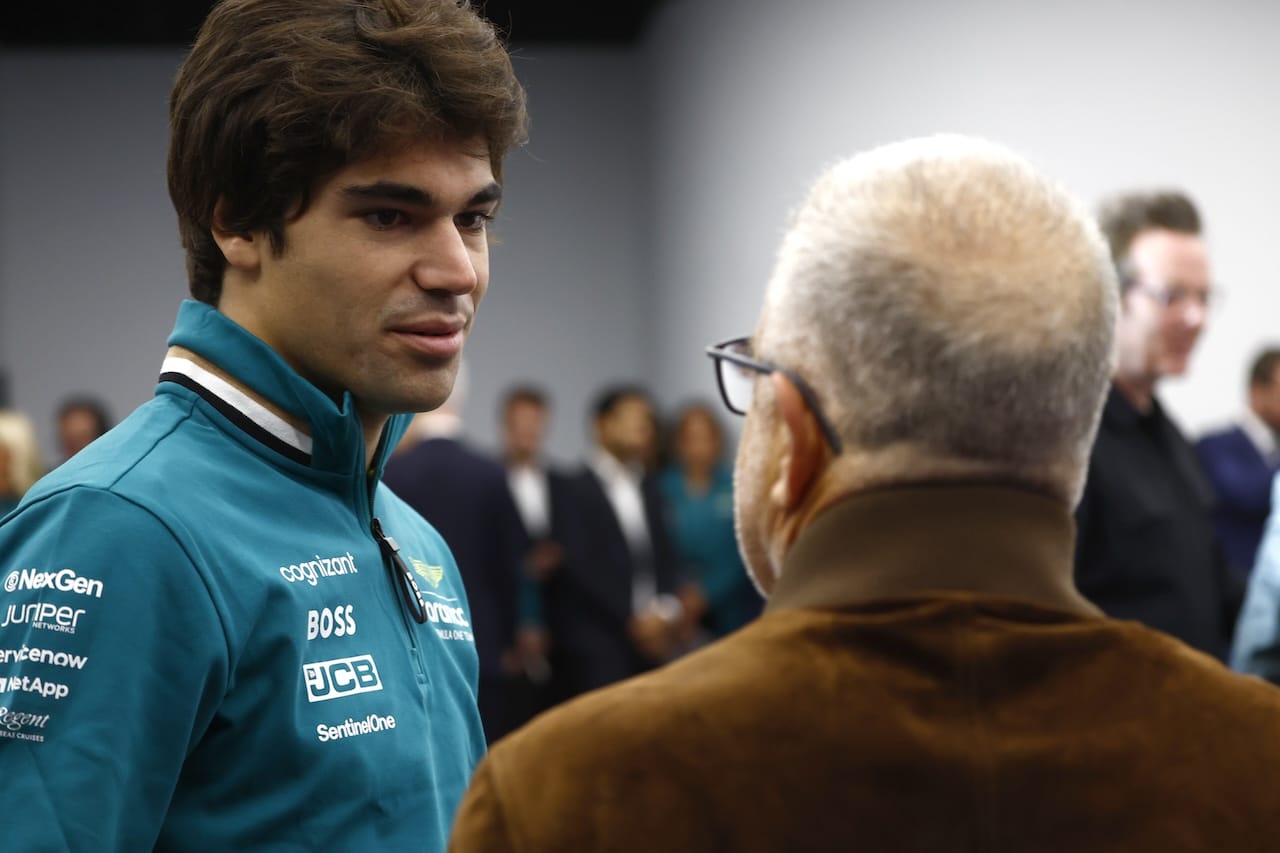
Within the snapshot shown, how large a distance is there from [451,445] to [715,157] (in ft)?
13.4

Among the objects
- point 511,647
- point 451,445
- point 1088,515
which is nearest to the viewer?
point 1088,515

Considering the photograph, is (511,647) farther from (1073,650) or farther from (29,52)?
(29,52)

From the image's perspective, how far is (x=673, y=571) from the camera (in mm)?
6848

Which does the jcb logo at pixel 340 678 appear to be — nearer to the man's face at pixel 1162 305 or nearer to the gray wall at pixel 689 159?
the man's face at pixel 1162 305

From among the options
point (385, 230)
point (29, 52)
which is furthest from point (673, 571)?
point (29, 52)

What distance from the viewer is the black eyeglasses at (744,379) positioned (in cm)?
105

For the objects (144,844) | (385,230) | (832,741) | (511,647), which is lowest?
(511,647)

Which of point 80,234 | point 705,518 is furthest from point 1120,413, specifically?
point 80,234

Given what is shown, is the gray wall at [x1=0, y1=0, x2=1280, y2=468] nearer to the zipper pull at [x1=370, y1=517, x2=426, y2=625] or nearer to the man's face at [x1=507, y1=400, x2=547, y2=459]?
the man's face at [x1=507, y1=400, x2=547, y2=459]

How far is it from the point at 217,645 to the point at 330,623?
0.44 feet

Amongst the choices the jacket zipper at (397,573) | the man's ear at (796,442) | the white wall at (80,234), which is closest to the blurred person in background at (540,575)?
the jacket zipper at (397,573)

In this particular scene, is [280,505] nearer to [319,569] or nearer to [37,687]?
[319,569]

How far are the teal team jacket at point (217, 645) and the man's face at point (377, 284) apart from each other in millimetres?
45

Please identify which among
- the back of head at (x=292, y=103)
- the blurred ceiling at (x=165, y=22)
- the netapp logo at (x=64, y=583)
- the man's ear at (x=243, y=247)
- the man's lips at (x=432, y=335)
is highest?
the blurred ceiling at (x=165, y=22)
